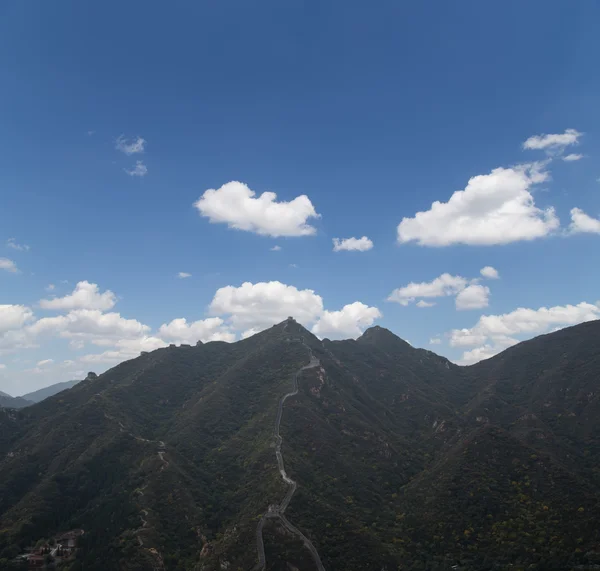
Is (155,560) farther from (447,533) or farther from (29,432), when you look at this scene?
(29,432)

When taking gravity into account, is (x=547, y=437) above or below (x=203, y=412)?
below

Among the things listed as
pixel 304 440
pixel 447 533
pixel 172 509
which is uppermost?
pixel 304 440

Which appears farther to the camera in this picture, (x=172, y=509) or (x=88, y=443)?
(x=88, y=443)

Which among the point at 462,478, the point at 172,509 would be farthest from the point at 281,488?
the point at 462,478

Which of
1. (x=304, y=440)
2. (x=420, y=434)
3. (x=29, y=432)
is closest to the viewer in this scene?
(x=304, y=440)

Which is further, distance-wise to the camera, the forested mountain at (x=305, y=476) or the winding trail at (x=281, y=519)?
the forested mountain at (x=305, y=476)

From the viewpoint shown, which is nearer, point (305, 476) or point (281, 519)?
point (281, 519)

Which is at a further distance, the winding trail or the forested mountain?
the forested mountain

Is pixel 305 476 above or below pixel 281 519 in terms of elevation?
above
